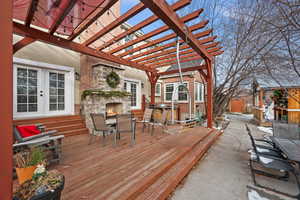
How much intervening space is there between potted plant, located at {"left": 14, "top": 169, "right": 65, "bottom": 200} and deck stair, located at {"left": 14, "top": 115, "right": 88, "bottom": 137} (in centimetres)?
331

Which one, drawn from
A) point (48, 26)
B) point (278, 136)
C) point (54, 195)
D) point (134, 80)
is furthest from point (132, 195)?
point (134, 80)

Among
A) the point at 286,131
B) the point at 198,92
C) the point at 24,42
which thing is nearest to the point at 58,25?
the point at 24,42

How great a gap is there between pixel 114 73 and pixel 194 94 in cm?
608

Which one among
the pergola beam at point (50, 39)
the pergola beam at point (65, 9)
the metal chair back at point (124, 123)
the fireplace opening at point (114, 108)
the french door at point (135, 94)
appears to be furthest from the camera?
the french door at point (135, 94)

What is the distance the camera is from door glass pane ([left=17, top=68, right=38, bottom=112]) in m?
3.81

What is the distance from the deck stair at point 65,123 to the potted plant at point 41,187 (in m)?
3.31

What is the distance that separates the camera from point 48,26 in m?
3.09

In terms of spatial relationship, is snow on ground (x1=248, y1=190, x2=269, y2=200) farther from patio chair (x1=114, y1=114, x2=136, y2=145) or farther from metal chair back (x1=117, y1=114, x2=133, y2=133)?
metal chair back (x1=117, y1=114, x2=133, y2=133)

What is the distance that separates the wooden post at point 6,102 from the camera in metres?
0.76

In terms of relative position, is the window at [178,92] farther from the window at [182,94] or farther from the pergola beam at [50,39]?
the pergola beam at [50,39]

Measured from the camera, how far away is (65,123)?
4.27 meters

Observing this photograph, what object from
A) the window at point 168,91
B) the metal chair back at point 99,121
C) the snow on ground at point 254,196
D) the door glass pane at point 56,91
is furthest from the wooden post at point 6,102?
the window at point 168,91

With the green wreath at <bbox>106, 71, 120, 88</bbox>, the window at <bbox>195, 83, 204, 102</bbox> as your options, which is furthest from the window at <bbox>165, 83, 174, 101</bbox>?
the green wreath at <bbox>106, 71, 120, 88</bbox>

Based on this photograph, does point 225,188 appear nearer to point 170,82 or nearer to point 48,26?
point 48,26
